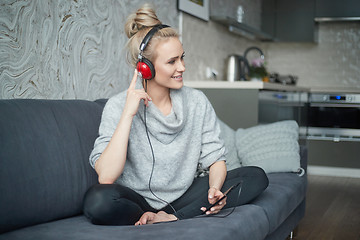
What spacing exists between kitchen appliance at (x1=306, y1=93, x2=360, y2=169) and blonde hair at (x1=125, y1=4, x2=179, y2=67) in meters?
3.42

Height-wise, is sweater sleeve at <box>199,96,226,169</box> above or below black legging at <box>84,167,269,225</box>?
above

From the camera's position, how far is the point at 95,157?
1.65 metres

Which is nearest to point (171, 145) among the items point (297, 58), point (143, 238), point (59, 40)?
point (143, 238)

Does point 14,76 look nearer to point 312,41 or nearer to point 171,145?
point 171,145

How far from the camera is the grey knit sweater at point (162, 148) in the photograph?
5.68ft

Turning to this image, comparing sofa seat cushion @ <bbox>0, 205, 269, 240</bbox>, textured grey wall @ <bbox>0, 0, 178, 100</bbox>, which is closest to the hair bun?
textured grey wall @ <bbox>0, 0, 178, 100</bbox>

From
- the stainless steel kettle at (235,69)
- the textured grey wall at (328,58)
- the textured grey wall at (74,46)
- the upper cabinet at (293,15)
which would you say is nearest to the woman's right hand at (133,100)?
the textured grey wall at (74,46)

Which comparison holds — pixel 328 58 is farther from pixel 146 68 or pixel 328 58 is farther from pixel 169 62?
pixel 146 68

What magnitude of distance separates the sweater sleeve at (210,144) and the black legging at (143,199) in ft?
0.29

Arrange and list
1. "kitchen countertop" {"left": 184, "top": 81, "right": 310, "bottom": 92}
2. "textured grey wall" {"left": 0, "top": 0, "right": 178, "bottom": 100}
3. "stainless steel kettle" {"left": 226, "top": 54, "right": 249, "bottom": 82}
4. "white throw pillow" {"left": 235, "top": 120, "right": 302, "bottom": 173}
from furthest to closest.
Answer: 1. "stainless steel kettle" {"left": 226, "top": 54, "right": 249, "bottom": 82}
2. "kitchen countertop" {"left": 184, "top": 81, "right": 310, "bottom": 92}
3. "white throw pillow" {"left": 235, "top": 120, "right": 302, "bottom": 173}
4. "textured grey wall" {"left": 0, "top": 0, "right": 178, "bottom": 100}

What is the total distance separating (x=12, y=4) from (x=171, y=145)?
2.97 feet

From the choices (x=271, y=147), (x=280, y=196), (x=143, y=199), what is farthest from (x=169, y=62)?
(x=271, y=147)

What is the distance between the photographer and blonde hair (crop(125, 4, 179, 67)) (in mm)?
1760

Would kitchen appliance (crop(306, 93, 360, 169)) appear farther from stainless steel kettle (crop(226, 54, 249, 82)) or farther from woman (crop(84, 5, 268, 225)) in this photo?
woman (crop(84, 5, 268, 225))
